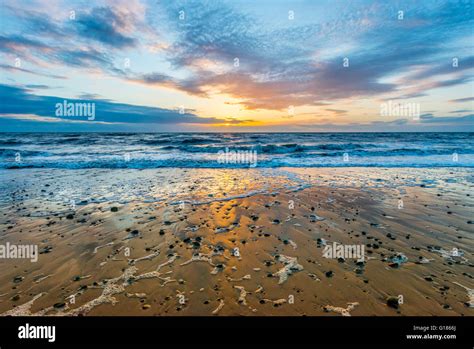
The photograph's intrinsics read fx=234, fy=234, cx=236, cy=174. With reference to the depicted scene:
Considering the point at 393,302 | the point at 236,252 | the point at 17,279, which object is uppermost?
the point at 236,252

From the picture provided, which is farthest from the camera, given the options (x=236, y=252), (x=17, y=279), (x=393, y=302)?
(x=236, y=252)

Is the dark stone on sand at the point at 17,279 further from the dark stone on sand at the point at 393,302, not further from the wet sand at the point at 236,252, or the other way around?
the dark stone on sand at the point at 393,302

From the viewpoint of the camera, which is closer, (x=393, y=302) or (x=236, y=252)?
(x=393, y=302)

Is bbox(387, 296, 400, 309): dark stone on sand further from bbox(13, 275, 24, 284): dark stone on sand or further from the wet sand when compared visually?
bbox(13, 275, 24, 284): dark stone on sand

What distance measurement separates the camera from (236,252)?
588 cm

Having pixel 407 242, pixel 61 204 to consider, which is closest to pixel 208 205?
pixel 61 204

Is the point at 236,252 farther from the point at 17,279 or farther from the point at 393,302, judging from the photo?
the point at 17,279

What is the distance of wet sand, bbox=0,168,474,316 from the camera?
4141 millimetres

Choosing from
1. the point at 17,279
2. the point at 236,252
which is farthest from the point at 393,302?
the point at 17,279

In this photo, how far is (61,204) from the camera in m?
9.48
